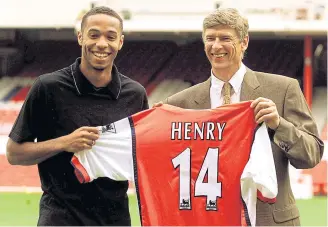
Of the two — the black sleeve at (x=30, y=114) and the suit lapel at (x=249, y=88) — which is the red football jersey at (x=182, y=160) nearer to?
the suit lapel at (x=249, y=88)

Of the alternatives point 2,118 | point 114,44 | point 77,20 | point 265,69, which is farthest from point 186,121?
point 265,69

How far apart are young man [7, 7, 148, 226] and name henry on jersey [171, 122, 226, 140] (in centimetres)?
31

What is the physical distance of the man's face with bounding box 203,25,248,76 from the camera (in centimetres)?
403

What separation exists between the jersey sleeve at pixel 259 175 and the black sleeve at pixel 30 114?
1.10 m

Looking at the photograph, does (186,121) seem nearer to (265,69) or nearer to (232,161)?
(232,161)

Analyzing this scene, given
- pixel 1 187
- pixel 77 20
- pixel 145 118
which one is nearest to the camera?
pixel 145 118

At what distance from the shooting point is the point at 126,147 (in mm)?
4441

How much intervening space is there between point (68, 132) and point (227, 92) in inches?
33.3

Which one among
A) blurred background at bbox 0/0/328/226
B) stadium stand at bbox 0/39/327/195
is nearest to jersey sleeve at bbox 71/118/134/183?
blurred background at bbox 0/0/328/226

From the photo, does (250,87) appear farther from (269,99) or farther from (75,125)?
(75,125)

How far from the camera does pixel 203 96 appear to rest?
425cm

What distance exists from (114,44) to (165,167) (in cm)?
70

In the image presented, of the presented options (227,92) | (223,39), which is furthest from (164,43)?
(223,39)

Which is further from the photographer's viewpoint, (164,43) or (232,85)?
(164,43)
